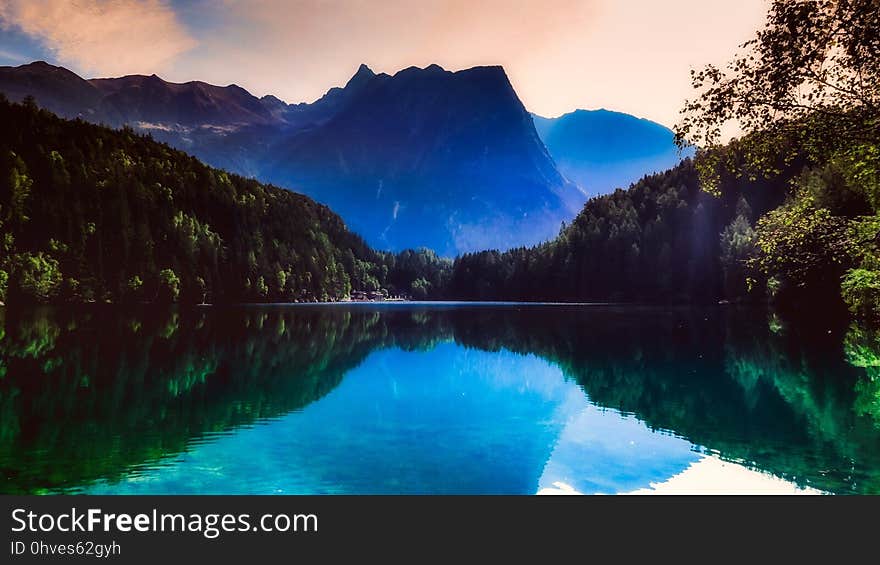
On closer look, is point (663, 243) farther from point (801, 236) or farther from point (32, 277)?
point (801, 236)

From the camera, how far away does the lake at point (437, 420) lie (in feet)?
54.3

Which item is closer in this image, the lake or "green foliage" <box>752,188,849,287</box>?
the lake

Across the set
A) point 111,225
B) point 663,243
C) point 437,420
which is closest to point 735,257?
point 663,243

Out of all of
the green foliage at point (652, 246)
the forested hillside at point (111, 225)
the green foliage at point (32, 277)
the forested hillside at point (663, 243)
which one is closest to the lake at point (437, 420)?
the green foliage at point (32, 277)

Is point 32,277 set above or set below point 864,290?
below

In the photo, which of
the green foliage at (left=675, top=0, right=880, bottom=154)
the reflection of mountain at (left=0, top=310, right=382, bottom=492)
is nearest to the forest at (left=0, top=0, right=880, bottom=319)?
the green foliage at (left=675, top=0, right=880, bottom=154)

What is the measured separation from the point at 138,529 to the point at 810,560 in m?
12.0

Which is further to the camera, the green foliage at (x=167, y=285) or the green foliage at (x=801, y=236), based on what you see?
the green foliage at (x=167, y=285)

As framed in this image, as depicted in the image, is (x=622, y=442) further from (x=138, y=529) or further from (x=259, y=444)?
(x=138, y=529)

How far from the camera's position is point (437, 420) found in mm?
25266

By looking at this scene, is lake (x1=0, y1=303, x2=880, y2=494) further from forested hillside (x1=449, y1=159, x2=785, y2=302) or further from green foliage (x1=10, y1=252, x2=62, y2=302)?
forested hillside (x1=449, y1=159, x2=785, y2=302)

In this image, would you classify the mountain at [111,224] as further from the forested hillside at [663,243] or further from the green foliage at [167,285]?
the forested hillside at [663,243]

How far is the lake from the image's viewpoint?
16562 millimetres

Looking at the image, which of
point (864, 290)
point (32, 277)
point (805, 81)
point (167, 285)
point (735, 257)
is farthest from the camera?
point (167, 285)
